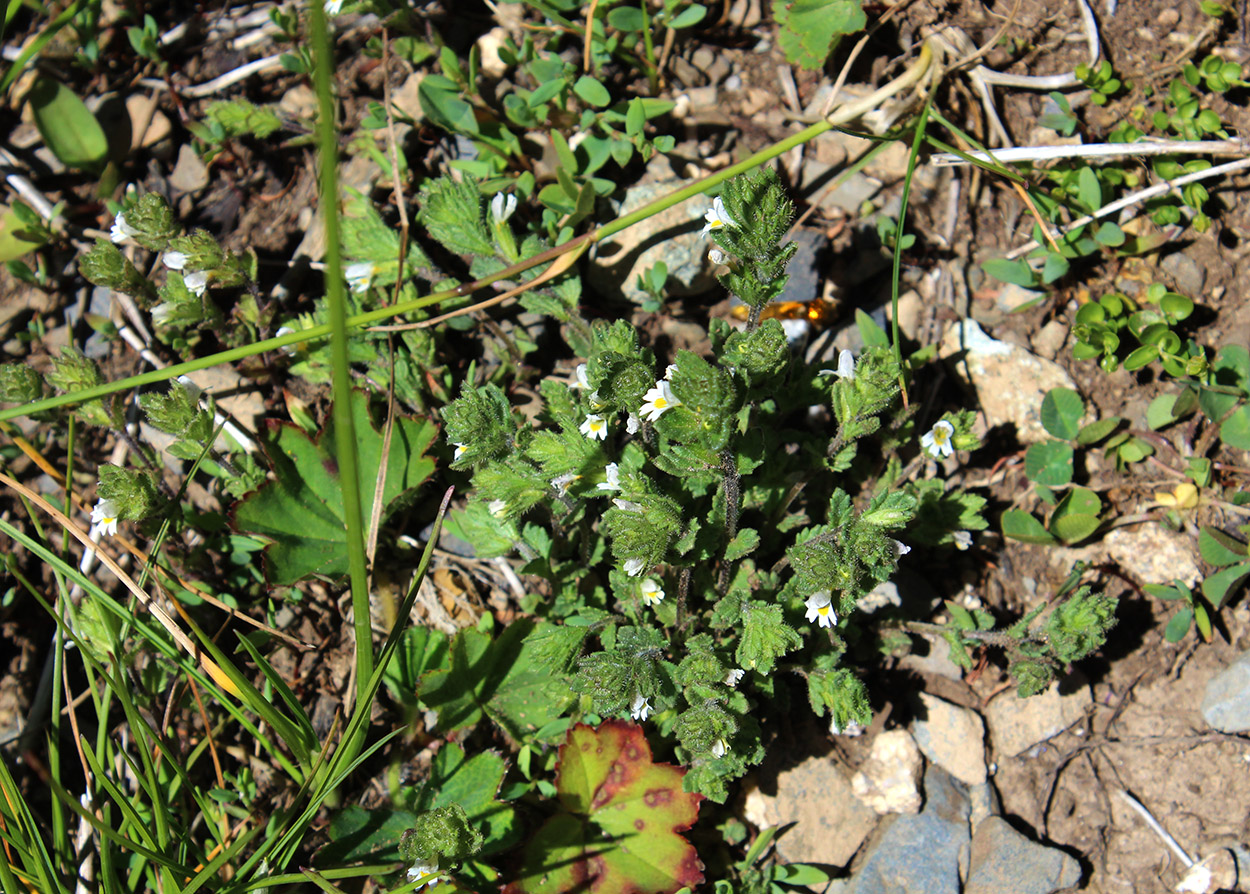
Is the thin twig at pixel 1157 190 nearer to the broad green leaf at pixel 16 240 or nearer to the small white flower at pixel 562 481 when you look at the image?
the small white flower at pixel 562 481

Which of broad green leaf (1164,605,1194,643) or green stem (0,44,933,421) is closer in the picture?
green stem (0,44,933,421)

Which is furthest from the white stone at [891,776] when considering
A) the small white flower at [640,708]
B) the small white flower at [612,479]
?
the small white flower at [612,479]

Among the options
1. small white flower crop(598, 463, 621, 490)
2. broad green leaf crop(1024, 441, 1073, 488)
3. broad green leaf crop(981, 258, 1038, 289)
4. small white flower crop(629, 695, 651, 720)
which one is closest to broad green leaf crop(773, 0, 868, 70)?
broad green leaf crop(981, 258, 1038, 289)

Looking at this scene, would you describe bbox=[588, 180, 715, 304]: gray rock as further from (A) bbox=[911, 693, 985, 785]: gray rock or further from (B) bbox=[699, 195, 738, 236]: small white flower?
(A) bbox=[911, 693, 985, 785]: gray rock

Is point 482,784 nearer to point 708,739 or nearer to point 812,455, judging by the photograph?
point 708,739

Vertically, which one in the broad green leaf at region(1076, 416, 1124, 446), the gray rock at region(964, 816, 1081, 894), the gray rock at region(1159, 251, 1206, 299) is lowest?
the gray rock at region(964, 816, 1081, 894)
